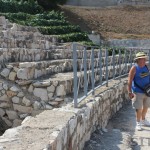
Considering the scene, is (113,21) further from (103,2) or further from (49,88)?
(49,88)

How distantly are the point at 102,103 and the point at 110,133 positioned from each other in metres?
0.74

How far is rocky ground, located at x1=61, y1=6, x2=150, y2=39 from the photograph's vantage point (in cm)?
3197

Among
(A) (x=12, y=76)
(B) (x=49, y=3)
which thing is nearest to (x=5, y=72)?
(A) (x=12, y=76)

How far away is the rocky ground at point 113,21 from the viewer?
32.0 metres

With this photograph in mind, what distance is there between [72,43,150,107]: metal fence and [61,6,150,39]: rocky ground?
63.7 ft

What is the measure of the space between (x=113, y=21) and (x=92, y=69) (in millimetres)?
28424

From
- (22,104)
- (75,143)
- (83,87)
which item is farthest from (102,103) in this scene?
(75,143)

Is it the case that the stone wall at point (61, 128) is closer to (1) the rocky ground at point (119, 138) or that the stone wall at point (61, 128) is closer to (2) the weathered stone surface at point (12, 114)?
(1) the rocky ground at point (119, 138)

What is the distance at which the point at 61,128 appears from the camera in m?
4.38

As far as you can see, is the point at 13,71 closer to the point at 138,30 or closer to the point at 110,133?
the point at 110,133

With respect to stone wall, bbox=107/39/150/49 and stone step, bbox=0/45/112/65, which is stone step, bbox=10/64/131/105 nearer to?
stone step, bbox=0/45/112/65

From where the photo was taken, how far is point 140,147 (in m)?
6.30

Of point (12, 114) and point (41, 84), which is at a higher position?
point (41, 84)

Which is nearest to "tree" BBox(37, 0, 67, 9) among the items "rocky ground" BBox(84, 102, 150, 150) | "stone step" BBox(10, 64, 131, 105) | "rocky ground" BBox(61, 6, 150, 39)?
"rocky ground" BBox(61, 6, 150, 39)
